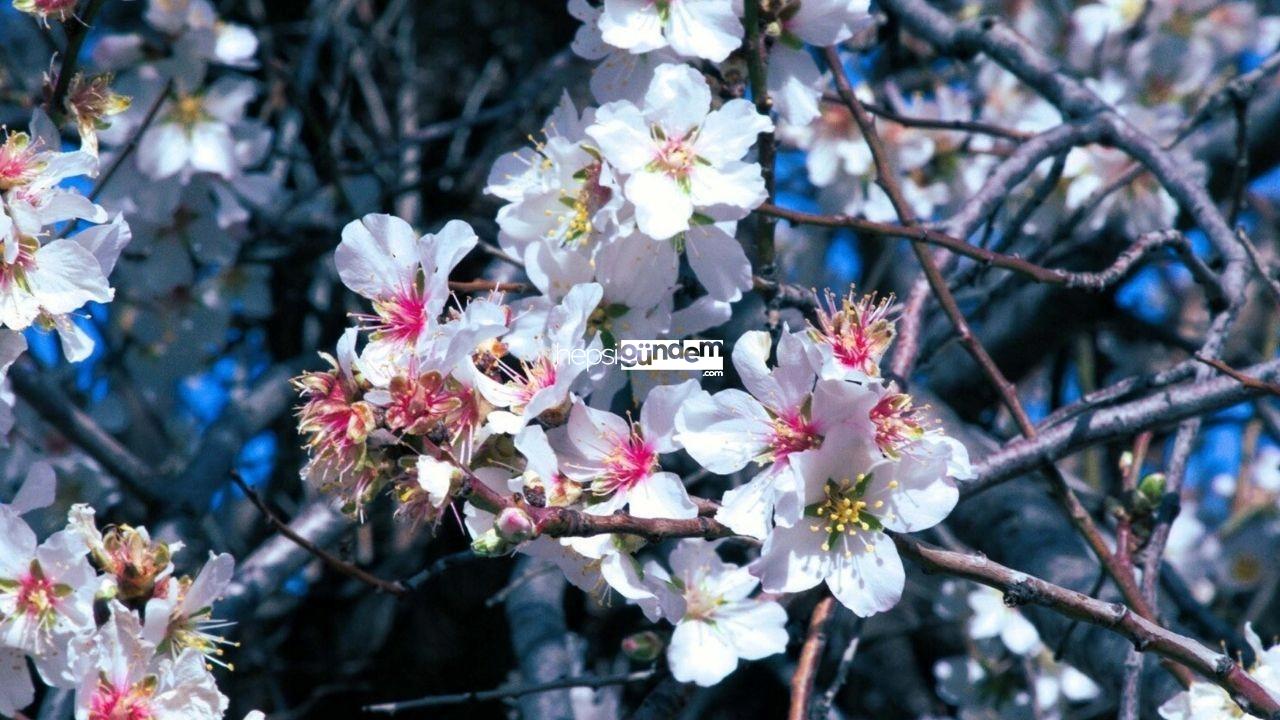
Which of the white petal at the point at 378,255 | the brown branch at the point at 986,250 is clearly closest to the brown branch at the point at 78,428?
the white petal at the point at 378,255

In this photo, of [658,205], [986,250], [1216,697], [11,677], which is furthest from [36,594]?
[1216,697]

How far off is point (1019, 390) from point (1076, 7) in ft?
3.78

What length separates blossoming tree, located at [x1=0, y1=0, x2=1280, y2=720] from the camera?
136cm

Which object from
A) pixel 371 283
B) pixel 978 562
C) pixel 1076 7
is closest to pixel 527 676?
pixel 371 283

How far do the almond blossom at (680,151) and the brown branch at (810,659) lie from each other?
0.55 meters

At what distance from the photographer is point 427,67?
11.2ft

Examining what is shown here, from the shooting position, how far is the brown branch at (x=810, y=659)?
155 cm

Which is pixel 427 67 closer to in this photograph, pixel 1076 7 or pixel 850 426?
pixel 1076 7

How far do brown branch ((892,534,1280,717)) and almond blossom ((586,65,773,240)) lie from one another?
0.44 metres

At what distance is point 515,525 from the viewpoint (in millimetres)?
1190

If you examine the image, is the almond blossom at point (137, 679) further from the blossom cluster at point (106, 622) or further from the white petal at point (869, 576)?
the white petal at point (869, 576)

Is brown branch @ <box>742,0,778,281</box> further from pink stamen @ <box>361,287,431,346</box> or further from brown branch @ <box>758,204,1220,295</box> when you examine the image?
pink stamen @ <box>361,287,431,346</box>

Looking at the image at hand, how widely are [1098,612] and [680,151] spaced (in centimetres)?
69

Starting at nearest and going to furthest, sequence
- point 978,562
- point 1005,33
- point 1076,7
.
Answer: point 978,562 < point 1005,33 < point 1076,7
